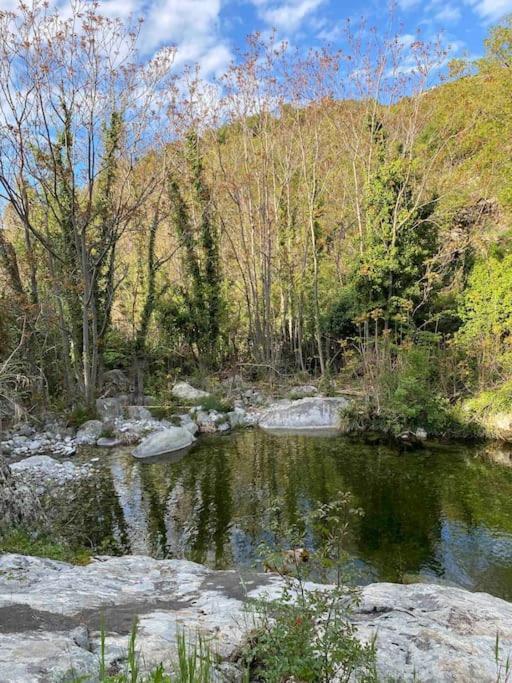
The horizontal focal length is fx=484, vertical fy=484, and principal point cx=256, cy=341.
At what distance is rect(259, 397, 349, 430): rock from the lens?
42.5ft

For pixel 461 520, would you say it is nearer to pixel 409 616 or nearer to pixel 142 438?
pixel 409 616

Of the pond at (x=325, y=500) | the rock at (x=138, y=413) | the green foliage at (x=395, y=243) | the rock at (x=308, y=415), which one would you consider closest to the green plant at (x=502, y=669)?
the pond at (x=325, y=500)

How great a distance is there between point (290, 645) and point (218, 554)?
4586mm

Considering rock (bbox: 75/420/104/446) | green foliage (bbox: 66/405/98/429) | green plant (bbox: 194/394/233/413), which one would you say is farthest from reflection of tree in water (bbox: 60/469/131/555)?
green plant (bbox: 194/394/233/413)

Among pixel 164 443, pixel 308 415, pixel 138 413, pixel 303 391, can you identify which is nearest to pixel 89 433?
pixel 138 413

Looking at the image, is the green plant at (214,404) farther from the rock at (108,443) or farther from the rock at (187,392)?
the rock at (108,443)

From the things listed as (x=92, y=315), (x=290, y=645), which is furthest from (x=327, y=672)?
(x=92, y=315)

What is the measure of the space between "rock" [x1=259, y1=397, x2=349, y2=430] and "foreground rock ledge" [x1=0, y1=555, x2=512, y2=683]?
8742 millimetres

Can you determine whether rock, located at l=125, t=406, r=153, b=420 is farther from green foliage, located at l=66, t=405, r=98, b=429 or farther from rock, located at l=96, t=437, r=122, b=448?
rock, located at l=96, t=437, r=122, b=448

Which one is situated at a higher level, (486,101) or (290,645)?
(486,101)

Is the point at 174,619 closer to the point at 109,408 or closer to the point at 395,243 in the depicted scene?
the point at 109,408

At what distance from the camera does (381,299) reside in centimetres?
1534

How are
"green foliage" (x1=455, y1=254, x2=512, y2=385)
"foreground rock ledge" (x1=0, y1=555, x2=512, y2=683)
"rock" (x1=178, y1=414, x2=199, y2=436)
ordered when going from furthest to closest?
"rock" (x1=178, y1=414, x2=199, y2=436)
"green foliage" (x1=455, y1=254, x2=512, y2=385)
"foreground rock ledge" (x1=0, y1=555, x2=512, y2=683)

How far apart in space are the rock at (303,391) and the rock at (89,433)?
19.2 ft
